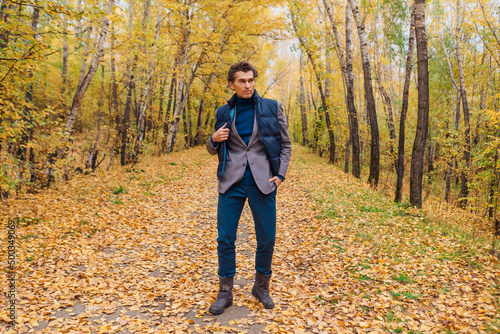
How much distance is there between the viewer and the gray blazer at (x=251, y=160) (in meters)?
3.14

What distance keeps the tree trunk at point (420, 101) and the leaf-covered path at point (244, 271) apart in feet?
2.72

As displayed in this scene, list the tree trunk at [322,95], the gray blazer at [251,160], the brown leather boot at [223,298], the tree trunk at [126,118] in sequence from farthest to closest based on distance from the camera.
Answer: the tree trunk at [322,95], the tree trunk at [126,118], the brown leather boot at [223,298], the gray blazer at [251,160]

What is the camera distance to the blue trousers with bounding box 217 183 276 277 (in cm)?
317

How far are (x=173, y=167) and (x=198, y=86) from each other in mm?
10557

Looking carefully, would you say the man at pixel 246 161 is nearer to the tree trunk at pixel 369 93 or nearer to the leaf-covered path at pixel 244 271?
the leaf-covered path at pixel 244 271

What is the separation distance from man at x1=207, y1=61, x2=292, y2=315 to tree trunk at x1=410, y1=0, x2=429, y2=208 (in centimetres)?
560

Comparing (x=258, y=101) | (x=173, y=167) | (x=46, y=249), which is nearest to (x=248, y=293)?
(x=258, y=101)

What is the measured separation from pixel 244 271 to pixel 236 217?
5.30 ft

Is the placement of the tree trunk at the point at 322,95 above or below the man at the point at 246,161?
above

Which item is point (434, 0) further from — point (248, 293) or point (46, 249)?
point (46, 249)

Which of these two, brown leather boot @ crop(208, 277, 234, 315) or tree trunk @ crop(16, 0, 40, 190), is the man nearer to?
brown leather boot @ crop(208, 277, 234, 315)

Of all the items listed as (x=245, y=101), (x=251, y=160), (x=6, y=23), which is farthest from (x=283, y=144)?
(x=6, y=23)

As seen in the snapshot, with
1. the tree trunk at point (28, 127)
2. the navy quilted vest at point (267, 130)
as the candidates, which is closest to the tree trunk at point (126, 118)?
the tree trunk at point (28, 127)

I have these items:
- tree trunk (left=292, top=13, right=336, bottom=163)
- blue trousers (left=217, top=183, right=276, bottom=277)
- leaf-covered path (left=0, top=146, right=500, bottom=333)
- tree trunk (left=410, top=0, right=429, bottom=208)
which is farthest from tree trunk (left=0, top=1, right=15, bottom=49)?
tree trunk (left=292, top=13, right=336, bottom=163)
